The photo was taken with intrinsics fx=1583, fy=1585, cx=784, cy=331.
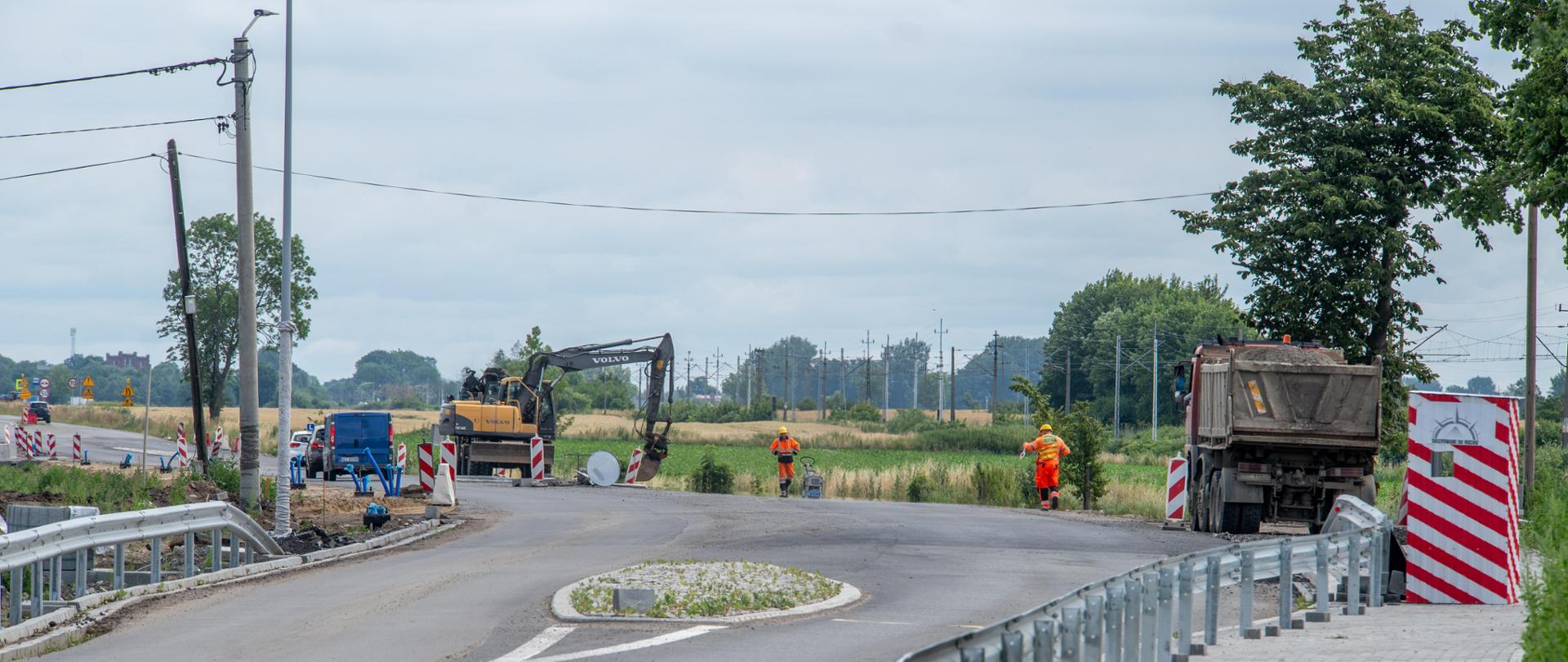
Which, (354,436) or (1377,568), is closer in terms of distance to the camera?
(1377,568)

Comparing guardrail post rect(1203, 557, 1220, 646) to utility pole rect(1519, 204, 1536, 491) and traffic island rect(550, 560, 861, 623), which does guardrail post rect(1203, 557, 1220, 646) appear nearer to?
traffic island rect(550, 560, 861, 623)


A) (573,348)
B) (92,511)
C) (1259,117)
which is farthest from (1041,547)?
(573,348)

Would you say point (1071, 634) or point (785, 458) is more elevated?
point (1071, 634)

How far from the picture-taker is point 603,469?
1612 inches

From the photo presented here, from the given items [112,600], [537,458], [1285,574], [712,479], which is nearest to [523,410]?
[537,458]

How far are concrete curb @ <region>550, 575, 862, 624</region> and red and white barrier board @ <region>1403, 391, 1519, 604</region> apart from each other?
483 cm

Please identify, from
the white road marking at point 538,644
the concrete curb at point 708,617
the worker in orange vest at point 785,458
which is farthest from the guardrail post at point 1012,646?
the worker in orange vest at point 785,458

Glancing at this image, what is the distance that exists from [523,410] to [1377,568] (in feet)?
115

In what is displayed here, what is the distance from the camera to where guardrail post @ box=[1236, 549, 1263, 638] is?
10992mm

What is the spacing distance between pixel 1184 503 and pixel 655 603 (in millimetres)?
15950

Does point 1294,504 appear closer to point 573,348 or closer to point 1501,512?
point 1501,512

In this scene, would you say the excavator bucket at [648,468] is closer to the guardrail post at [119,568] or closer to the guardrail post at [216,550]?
the guardrail post at [216,550]

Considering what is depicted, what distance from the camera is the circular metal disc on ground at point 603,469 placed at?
40.8 m

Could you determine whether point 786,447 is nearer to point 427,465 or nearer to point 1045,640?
point 427,465
